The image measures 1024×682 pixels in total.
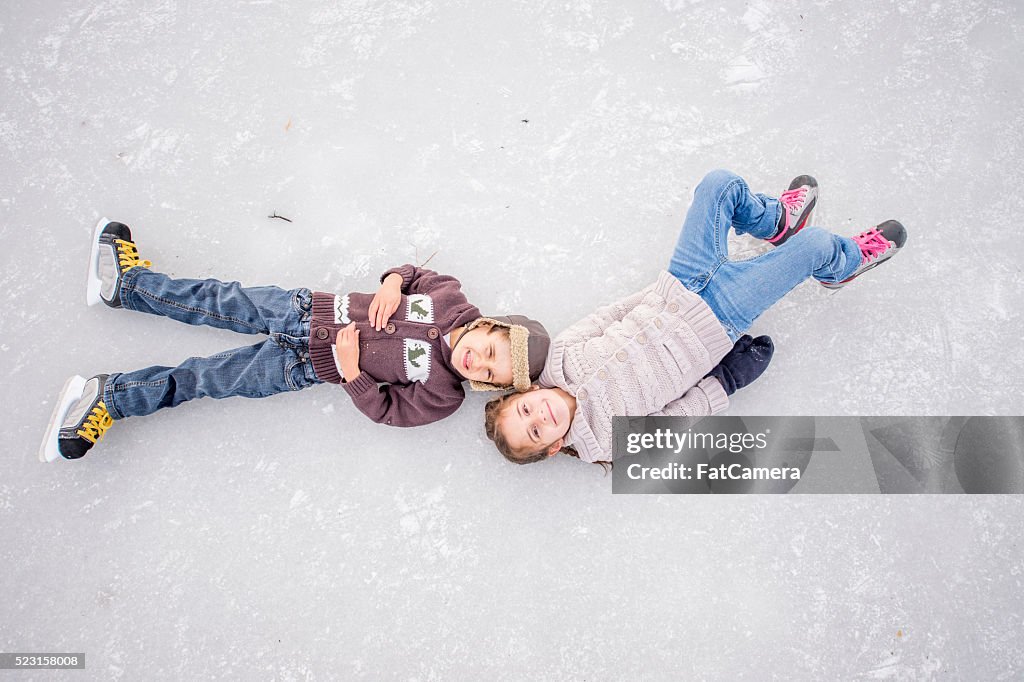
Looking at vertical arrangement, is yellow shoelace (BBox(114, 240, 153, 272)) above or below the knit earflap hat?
above

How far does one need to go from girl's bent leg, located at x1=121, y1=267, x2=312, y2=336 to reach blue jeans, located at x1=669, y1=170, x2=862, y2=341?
3.58ft

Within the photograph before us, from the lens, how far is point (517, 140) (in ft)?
6.28

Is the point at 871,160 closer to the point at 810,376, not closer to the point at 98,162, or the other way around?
the point at 810,376

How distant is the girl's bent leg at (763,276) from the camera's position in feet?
5.20

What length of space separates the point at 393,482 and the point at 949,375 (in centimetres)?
168

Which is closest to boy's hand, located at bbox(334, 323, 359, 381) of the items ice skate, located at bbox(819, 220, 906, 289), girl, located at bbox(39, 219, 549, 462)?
girl, located at bbox(39, 219, 549, 462)

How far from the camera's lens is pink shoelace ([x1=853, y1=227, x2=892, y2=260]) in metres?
1.72

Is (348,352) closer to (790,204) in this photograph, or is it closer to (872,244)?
(790,204)

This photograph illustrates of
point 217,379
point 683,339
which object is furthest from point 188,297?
point 683,339

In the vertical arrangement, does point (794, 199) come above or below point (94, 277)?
above

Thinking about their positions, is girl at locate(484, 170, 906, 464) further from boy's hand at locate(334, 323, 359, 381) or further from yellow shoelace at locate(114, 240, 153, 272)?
yellow shoelace at locate(114, 240, 153, 272)

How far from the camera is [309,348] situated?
1654 millimetres

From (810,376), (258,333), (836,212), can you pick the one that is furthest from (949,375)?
(258,333)

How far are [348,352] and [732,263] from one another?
3.53 feet
